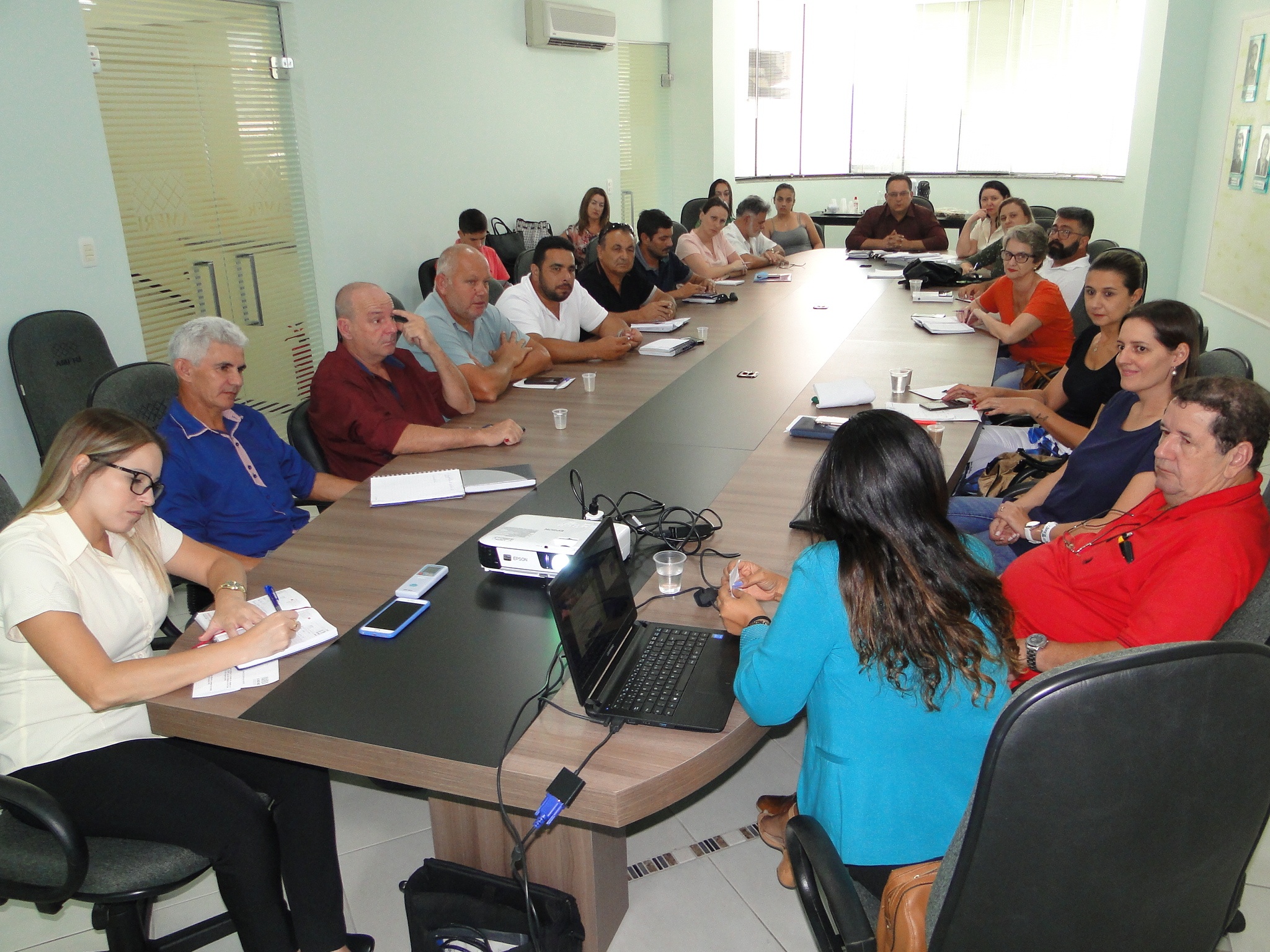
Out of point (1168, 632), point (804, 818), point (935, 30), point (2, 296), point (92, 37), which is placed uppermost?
point (935, 30)

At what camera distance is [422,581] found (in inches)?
80.0

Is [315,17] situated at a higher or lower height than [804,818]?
higher

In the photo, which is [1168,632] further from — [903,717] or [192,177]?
[192,177]

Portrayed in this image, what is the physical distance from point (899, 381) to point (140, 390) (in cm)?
252

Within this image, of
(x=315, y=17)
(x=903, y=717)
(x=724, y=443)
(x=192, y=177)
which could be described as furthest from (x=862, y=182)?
(x=903, y=717)

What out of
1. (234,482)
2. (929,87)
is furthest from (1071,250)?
(929,87)

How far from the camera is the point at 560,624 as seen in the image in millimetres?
1515

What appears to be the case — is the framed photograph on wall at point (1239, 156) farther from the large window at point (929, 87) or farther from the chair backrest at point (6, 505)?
the chair backrest at point (6, 505)

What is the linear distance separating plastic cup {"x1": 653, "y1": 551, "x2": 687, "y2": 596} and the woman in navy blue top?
1076 mm

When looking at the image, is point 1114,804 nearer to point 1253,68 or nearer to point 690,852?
point 690,852

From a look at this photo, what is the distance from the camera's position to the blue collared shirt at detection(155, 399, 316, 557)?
98.3 inches

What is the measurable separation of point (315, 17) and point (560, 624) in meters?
5.21

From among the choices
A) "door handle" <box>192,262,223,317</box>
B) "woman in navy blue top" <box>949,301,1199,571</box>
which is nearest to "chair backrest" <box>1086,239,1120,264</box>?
"woman in navy blue top" <box>949,301,1199,571</box>

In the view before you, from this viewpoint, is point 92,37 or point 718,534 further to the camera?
point 92,37
